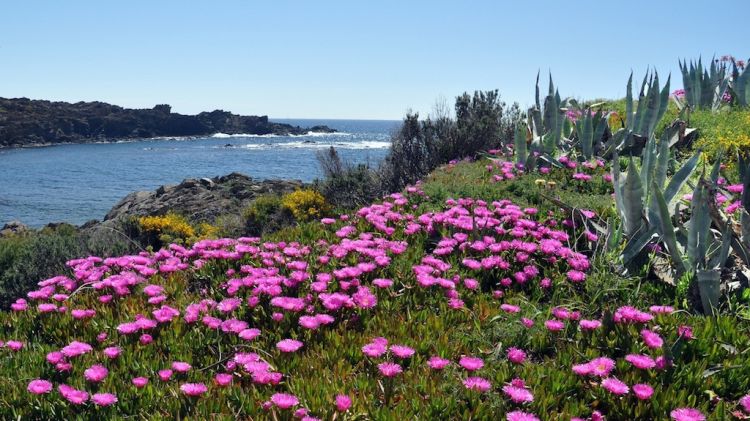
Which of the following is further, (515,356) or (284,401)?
(515,356)

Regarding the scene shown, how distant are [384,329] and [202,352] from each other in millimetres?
Answer: 1013

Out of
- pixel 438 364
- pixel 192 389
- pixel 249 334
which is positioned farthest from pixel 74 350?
pixel 438 364

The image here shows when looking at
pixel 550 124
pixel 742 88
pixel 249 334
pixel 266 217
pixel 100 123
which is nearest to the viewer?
pixel 249 334

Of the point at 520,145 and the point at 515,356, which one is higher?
the point at 520,145

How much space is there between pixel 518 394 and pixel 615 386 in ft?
1.43

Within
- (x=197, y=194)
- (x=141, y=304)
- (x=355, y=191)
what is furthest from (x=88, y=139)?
(x=141, y=304)

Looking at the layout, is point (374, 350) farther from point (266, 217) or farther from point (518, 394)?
point (266, 217)

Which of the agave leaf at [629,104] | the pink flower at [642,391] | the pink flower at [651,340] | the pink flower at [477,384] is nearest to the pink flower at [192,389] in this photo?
the pink flower at [477,384]

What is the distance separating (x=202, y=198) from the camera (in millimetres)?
16703

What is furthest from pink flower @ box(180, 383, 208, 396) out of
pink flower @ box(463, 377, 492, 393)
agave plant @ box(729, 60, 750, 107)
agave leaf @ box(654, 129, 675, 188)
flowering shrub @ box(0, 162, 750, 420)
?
agave plant @ box(729, 60, 750, 107)

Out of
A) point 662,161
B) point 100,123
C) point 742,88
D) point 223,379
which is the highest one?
point 100,123

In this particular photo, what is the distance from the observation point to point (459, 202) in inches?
240

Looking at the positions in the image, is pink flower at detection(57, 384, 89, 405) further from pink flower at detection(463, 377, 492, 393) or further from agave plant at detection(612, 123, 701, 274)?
agave plant at detection(612, 123, 701, 274)

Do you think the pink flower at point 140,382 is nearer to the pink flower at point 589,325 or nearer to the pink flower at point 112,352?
the pink flower at point 112,352
